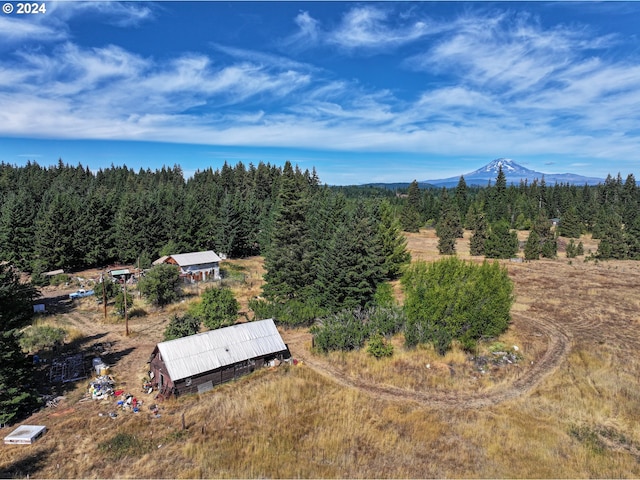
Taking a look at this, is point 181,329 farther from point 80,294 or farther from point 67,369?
point 80,294

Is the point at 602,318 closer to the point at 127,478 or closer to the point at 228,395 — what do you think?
the point at 228,395

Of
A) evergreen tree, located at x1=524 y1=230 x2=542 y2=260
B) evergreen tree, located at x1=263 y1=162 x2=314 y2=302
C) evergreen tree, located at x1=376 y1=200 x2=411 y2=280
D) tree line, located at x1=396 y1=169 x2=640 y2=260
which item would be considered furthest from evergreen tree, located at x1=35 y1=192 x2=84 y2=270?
evergreen tree, located at x1=524 y1=230 x2=542 y2=260

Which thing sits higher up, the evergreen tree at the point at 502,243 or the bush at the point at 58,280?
the evergreen tree at the point at 502,243

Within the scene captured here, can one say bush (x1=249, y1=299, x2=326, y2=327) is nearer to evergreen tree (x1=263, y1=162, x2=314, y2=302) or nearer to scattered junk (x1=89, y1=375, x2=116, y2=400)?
evergreen tree (x1=263, y1=162, x2=314, y2=302)

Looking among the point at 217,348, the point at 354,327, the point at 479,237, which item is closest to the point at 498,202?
the point at 479,237

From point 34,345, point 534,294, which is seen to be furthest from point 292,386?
point 534,294

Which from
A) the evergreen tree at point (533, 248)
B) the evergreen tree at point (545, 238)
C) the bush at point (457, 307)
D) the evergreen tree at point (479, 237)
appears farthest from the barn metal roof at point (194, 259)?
the evergreen tree at point (545, 238)

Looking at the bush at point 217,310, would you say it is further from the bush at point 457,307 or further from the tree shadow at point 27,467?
the bush at point 457,307
